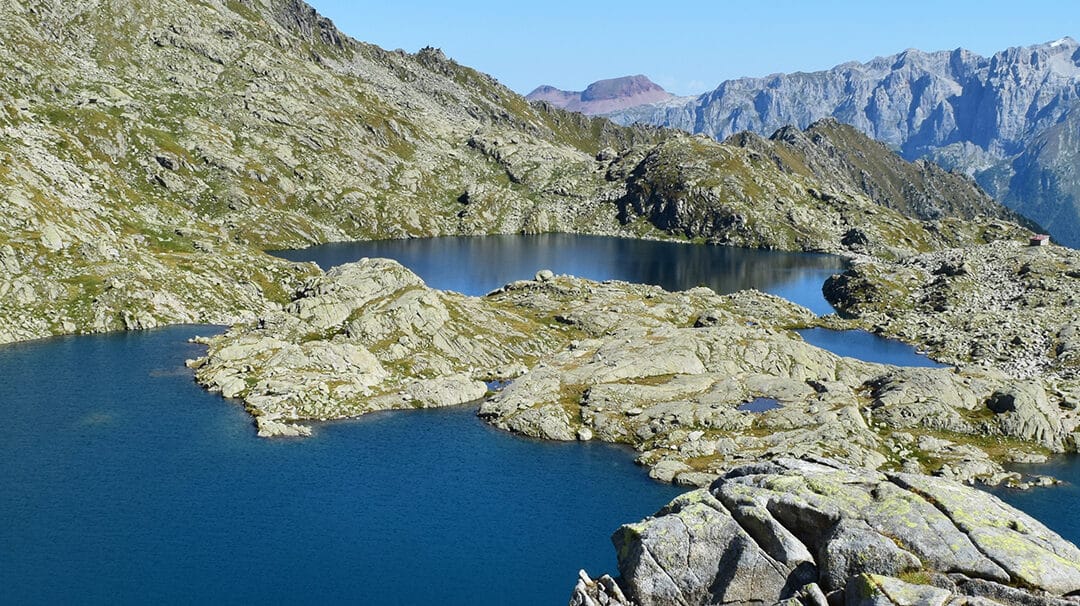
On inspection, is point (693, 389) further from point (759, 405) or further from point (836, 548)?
point (836, 548)

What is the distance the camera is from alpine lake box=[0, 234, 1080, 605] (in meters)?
71.0

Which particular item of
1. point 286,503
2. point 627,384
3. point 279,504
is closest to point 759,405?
point 627,384

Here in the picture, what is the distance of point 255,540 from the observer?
7788 centimetres

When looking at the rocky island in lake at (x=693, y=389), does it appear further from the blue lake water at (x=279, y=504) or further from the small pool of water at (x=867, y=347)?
the blue lake water at (x=279, y=504)

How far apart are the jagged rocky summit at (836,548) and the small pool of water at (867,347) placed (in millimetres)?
121299

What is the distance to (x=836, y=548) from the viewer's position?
43.7m

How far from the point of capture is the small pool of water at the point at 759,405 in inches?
4552

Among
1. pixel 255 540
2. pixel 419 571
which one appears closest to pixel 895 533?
pixel 419 571

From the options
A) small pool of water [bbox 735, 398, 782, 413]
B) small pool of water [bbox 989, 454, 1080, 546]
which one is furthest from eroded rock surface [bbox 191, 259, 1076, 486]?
small pool of water [bbox 989, 454, 1080, 546]

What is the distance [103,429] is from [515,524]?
6032 centimetres

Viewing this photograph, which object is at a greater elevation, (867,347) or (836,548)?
(836,548)

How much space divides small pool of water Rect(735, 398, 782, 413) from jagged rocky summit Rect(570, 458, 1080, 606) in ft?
201

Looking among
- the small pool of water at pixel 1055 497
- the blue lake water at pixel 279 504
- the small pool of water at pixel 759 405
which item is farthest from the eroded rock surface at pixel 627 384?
the blue lake water at pixel 279 504

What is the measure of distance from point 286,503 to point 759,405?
226 ft
